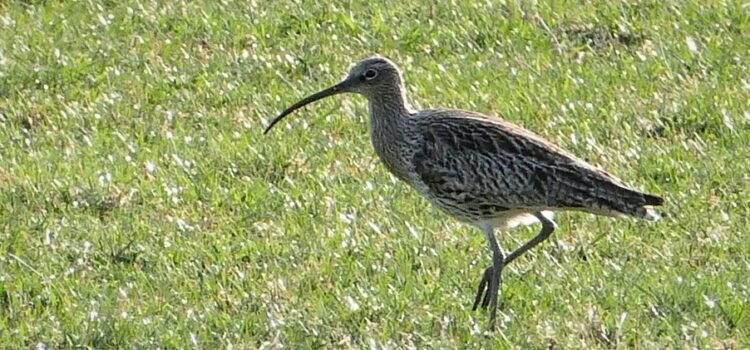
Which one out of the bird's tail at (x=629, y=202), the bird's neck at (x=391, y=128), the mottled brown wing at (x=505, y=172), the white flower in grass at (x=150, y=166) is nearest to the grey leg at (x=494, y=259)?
the mottled brown wing at (x=505, y=172)

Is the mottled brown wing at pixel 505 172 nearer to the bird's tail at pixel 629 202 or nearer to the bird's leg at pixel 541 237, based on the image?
the bird's tail at pixel 629 202

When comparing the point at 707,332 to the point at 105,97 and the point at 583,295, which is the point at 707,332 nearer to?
the point at 583,295

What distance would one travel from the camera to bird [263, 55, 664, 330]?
10.3 metres

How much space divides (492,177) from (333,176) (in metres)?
2.22

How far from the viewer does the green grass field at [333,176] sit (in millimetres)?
9992

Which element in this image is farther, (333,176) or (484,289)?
(333,176)

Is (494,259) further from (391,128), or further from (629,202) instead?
(391,128)

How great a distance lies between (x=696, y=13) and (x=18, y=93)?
213 inches

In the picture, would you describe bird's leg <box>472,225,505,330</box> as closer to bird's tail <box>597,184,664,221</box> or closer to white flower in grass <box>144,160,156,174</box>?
bird's tail <box>597,184,664,221</box>

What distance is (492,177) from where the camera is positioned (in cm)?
1047

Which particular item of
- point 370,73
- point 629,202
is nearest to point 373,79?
point 370,73

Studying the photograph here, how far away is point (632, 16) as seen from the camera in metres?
15.7

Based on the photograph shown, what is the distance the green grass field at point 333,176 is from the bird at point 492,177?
330 millimetres

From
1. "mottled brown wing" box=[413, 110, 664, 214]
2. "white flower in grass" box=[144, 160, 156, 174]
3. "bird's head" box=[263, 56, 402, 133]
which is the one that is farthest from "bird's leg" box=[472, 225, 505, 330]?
"white flower in grass" box=[144, 160, 156, 174]
